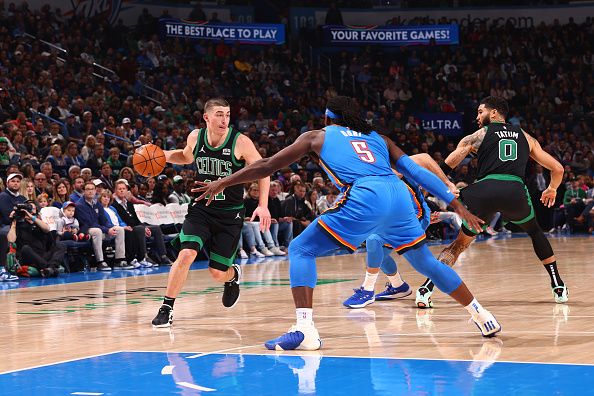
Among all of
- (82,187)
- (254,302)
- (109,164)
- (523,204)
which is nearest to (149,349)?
(254,302)

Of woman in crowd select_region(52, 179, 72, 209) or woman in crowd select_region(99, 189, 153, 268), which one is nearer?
woman in crowd select_region(52, 179, 72, 209)

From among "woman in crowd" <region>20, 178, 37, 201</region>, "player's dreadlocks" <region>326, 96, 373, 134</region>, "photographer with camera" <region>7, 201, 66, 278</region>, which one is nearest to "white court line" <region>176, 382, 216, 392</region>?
"player's dreadlocks" <region>326, 96, 373, 134</region>

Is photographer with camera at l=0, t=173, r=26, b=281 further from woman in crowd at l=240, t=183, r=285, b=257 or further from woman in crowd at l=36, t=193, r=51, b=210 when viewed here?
woman in crowd at l=240, t=183, r=285, b=257

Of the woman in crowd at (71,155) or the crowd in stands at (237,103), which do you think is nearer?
the crowd in stands at (237,103)

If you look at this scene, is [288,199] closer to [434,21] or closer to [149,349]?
[149,349]

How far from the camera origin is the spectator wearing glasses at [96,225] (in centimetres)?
1461

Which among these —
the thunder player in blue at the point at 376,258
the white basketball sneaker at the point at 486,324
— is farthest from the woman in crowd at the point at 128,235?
the white basketball sneaker at the point at 486,324

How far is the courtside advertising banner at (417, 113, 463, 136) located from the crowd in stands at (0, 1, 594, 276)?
29cm

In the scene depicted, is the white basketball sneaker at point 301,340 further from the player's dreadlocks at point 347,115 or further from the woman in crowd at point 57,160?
the woman in crowd at point 57,160

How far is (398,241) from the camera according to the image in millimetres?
6848

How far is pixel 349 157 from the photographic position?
6.70 metres

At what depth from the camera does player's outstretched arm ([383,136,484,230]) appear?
648 cm

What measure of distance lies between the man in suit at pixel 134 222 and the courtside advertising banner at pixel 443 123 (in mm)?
14263

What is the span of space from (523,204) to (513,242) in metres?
11.0
